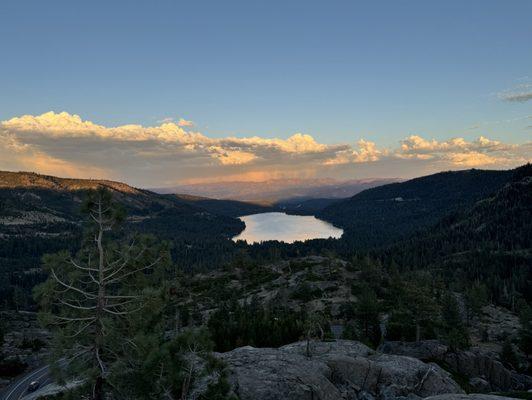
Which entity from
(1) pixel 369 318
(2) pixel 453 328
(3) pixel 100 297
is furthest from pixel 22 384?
(2) pixel 453 328

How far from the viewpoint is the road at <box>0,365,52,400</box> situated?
69.5 meters

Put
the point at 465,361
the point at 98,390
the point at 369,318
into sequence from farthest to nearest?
the point at 369,318 < the point at 465,361 < the point at 98,390

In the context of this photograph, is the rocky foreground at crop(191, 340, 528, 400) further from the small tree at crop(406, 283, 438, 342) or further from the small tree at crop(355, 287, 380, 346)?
the small tree at crop(355, 287, 380, 346)

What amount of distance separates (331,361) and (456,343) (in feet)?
131

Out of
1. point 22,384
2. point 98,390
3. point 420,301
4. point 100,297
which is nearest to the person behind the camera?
point 98,390

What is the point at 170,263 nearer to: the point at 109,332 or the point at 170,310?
the point at 109,332

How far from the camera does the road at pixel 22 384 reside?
6950 centimetres

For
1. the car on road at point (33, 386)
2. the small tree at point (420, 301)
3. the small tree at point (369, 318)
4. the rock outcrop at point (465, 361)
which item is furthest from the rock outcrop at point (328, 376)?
the car on road at point (33, 386)

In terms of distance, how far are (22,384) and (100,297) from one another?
71.3 m

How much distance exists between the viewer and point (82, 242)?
2511cm

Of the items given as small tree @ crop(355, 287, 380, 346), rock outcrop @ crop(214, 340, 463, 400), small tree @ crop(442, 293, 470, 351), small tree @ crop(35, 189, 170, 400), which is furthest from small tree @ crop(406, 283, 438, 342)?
small tree @ crop(35, 189, 170, 400)

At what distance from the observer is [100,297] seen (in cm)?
2319

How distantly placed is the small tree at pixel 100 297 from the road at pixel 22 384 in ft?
178

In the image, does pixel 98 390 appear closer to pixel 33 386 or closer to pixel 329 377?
pixel 329 377
